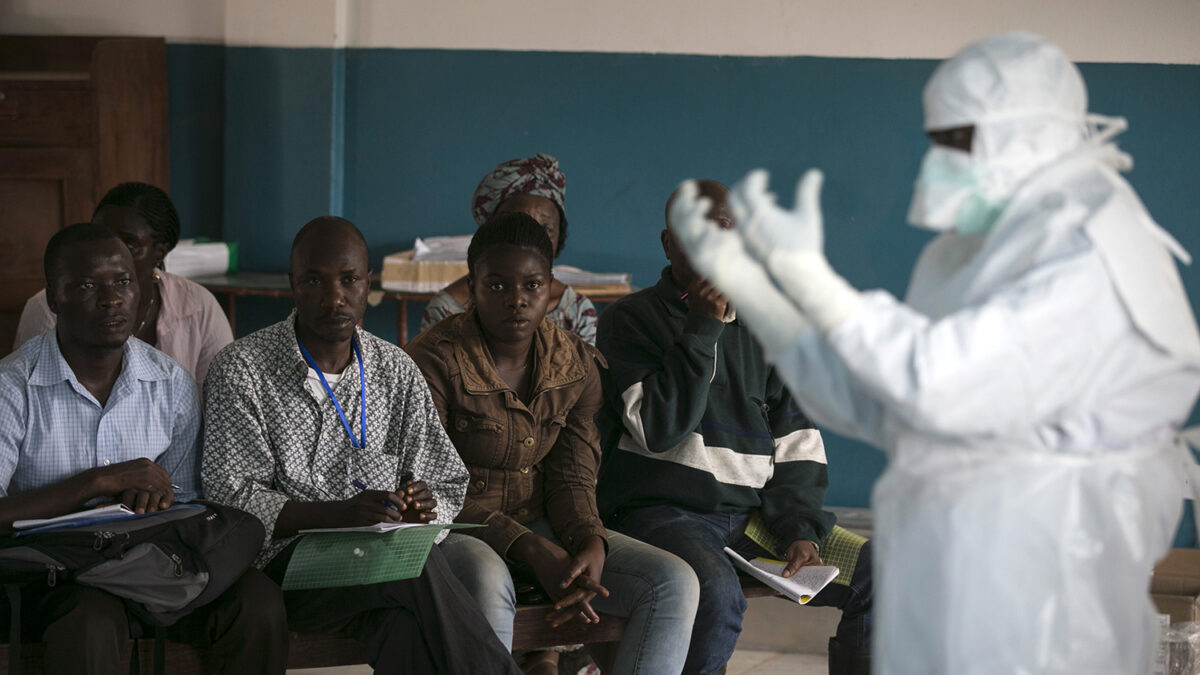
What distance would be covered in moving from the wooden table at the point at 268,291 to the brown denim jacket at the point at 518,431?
146 centimetres

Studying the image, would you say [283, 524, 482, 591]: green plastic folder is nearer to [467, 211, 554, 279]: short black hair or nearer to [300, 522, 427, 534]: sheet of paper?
[300, 522, 427, 534]: sheet of paper

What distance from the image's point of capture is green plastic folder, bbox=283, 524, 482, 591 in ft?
8.21

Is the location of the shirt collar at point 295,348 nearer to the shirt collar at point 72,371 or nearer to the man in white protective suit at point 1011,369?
the shirt collar at point 72,371

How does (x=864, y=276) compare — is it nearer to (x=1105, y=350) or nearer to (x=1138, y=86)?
(x=1138, y=86)

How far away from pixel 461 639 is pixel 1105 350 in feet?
5.00

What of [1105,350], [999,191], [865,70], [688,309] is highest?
[865,70]


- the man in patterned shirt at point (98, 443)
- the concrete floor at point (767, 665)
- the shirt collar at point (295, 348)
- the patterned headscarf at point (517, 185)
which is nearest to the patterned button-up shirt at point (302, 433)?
the shirt collar at point (295, 348)

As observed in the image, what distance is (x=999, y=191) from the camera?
160 centimetres

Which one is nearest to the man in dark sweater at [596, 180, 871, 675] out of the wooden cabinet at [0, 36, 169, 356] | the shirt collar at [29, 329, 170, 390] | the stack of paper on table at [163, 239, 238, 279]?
the shirt collar at [29, 329, 170, 390]

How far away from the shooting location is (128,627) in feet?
7.74

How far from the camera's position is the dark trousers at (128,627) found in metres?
2.25

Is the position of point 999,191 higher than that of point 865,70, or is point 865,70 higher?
point 865,70

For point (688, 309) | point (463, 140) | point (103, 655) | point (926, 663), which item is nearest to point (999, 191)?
point (926, 663)

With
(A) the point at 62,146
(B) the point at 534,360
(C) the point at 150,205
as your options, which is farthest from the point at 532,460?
(A) the point at 62,146
